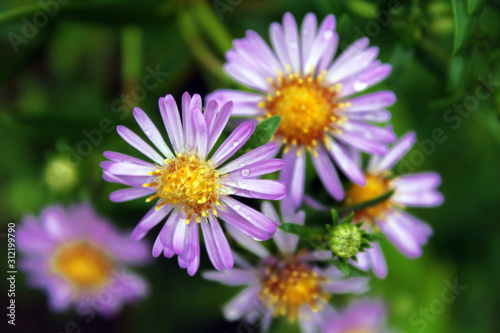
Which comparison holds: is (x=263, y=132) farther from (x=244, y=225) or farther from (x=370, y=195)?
(x=370, y=195)

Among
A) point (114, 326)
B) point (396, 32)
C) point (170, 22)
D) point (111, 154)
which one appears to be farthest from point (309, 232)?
point (114, 326)

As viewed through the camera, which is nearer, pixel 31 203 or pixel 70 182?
pixel 70 182

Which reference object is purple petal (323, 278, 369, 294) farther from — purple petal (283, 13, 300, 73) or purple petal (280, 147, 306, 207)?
purple petal (283, 13, 300, 73)

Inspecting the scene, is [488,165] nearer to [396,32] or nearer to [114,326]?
[396,32]

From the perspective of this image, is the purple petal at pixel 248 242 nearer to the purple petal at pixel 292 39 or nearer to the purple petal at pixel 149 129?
the purple petal at pixel 149 129

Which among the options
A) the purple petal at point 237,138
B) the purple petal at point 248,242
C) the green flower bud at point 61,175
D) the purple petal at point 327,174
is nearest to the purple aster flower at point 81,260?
the green flower bud at point 61,175

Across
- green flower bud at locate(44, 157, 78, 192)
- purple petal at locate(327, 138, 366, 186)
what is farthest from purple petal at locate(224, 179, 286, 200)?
green flower bud at locate(44, 157, 78, 192)

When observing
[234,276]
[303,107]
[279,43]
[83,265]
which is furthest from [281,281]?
[83,265]
